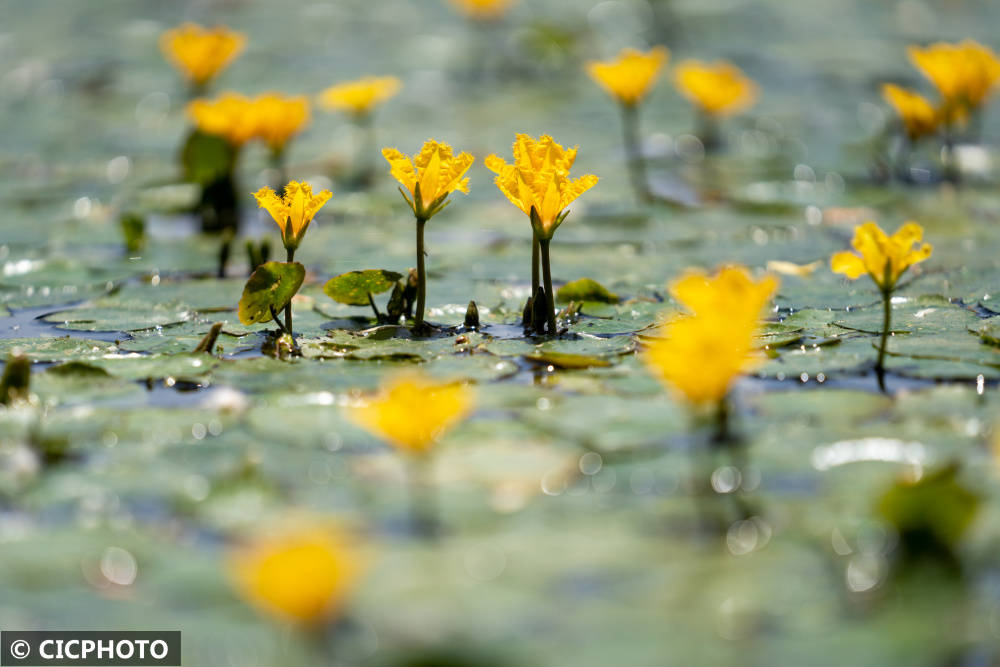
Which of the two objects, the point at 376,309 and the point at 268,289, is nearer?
the point at 268,289

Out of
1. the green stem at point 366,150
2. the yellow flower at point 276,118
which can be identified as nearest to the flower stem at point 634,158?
the green stem at point 366,150

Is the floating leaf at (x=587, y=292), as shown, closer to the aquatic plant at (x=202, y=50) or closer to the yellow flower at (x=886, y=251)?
the yellow flower at (x=886, y=251)

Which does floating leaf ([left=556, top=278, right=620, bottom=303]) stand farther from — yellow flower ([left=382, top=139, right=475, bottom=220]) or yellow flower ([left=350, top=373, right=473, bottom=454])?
yellow flower ([left=350, top=373, right=473, bottom=454])

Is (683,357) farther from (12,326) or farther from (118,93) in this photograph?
(118,93)

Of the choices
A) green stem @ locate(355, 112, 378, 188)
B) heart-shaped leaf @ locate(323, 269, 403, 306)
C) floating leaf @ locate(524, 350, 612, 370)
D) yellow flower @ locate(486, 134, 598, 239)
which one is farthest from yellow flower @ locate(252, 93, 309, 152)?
floating leaf @ locate(524, 350, 612, 370)

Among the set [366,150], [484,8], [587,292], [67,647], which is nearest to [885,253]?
[587,292]

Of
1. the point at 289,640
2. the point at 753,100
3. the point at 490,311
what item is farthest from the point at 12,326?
the point at 753,100

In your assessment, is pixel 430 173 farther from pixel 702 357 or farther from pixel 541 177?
pixel 702 357
